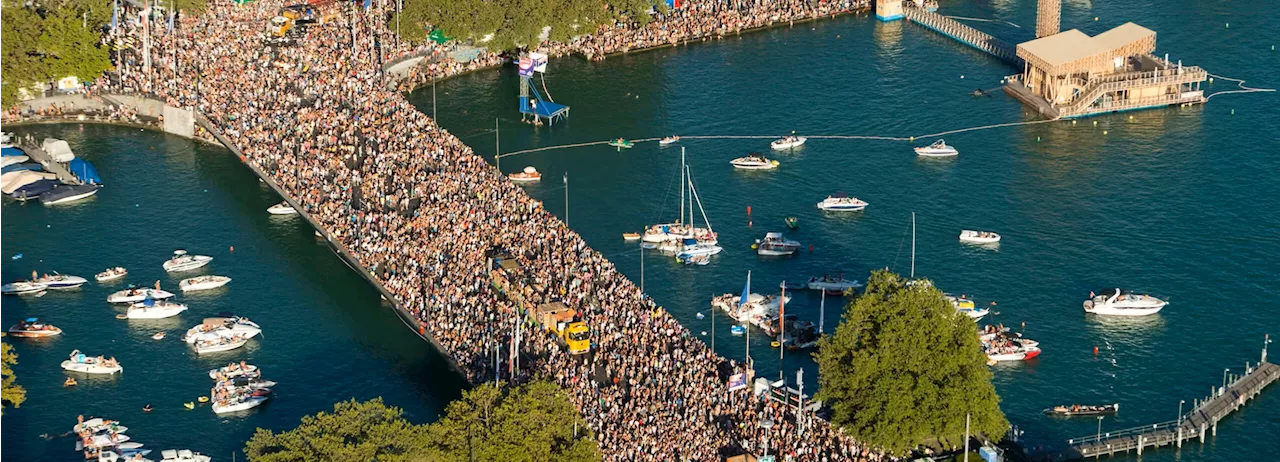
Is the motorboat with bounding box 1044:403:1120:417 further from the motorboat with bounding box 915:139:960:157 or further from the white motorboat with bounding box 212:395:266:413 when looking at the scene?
the white motorboat with bounding box 212:395:266:413

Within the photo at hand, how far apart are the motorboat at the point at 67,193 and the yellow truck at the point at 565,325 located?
38649 millimetres

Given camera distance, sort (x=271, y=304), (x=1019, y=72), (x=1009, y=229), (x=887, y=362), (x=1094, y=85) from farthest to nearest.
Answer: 1. (x=1019, y=72)
2. (x=1094, y=85)
3. (x=1009, y=229)
4. (x=271, y=304)
5. (x=887, y=362)

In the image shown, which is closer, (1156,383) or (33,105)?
(1156,383)

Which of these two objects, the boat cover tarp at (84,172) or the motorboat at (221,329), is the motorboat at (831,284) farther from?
the boat cover tarp at (84,172)

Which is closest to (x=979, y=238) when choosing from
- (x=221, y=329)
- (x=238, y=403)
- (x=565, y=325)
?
(x=565, y=325)

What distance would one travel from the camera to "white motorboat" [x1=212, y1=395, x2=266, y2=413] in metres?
104

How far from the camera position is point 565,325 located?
108m

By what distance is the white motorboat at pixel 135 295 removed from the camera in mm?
116938

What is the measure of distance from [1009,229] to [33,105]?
68.2 metres

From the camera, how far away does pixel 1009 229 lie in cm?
12500

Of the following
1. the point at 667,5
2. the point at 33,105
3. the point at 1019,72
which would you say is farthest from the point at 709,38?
the point at 33,105

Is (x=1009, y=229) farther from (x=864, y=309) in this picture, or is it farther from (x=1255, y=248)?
(x=864, y=309)

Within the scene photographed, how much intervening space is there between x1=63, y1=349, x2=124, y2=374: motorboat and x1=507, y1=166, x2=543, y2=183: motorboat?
33239mm

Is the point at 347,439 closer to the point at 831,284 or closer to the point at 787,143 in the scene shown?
the point at 831,284
